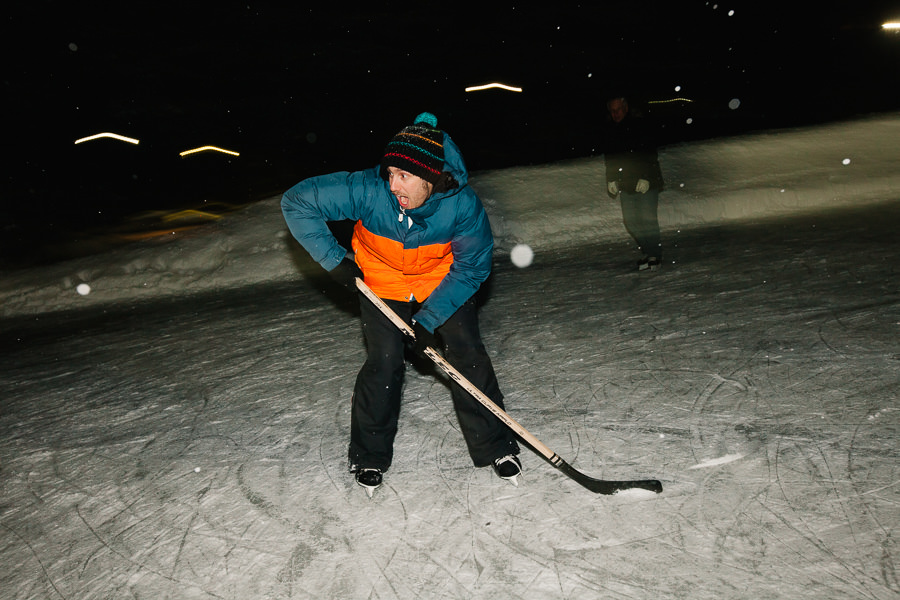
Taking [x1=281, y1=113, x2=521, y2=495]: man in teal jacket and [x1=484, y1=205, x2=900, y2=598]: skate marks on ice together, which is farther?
[x1=281, y1=113, x2=521, y2=495]: man in teal jacket

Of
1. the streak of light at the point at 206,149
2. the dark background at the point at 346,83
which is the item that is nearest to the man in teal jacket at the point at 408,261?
the dark background at the point at 346,83

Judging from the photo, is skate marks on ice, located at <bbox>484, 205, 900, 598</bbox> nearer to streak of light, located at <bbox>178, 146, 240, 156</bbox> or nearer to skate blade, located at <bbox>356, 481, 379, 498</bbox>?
skate blade, located at <bbox>356, 481, 379, 498</bbox>

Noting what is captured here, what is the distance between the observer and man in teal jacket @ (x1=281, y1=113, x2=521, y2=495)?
2.16 m

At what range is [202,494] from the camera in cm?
252

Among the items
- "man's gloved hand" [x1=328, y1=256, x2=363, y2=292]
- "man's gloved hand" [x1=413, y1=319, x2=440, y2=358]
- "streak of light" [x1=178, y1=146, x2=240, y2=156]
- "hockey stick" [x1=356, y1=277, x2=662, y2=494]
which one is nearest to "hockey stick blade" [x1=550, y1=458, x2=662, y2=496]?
"hockey stick" [x1=356, y1=277, x2=662, y2=494]

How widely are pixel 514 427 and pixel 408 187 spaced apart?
1.01m

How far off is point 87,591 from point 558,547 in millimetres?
1574

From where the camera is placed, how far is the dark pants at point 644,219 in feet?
18.8

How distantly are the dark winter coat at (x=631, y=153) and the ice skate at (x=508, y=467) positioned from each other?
398 centimetres

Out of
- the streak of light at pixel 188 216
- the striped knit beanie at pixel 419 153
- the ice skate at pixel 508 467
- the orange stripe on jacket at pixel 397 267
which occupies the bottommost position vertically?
the streak of light at pixel 188 216

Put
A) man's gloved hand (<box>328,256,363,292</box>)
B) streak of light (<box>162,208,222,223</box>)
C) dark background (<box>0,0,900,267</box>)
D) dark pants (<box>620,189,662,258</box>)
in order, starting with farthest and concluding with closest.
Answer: dark background (<box>0,0,900,267</box>) < streak of light (<box>162,208,222,223</box>) < dark pants (<box>620,189,662,258</box>) < man's gloved hand (<box>328,256,363,292</box>)

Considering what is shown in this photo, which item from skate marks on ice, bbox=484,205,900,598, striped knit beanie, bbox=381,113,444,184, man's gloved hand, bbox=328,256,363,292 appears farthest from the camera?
man's gloved hand, bbox=328,256,363,292

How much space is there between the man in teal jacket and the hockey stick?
53 mm

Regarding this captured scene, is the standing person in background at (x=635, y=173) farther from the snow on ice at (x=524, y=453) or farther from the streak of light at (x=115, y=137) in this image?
the streak of light at (x=115, y=137)
